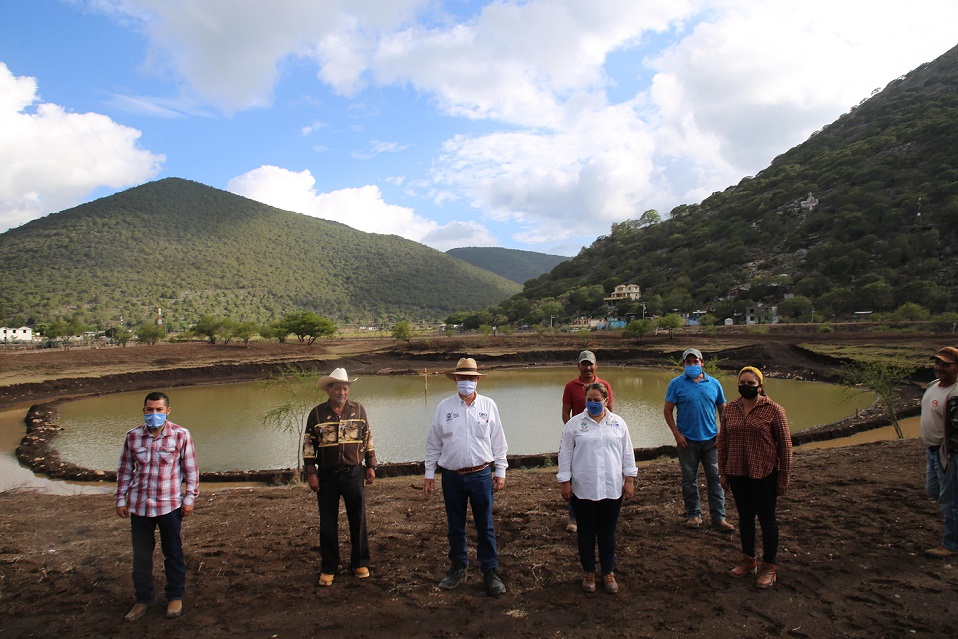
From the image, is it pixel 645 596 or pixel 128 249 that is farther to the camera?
pixel 128 249

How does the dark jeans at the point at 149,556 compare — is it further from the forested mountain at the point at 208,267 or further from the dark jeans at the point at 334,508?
the forested mountain at the point at 208,267

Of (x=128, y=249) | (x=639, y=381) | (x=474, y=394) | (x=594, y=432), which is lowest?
(x=639, y=381)

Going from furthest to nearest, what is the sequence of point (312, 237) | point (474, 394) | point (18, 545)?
1. point (312, 237)
2. point (18, 545)
3. point (474, 394)

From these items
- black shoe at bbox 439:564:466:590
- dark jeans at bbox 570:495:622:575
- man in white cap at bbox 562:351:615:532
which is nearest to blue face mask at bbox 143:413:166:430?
black shoe at bbox 439:564:466:590

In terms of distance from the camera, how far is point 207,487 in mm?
11812

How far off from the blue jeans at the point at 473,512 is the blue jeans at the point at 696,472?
2.24m

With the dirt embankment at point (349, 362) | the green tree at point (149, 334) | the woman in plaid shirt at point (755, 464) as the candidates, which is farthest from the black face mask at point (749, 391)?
the green tree at point (149, 334)

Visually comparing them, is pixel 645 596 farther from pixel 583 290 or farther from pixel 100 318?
pixel 100 318

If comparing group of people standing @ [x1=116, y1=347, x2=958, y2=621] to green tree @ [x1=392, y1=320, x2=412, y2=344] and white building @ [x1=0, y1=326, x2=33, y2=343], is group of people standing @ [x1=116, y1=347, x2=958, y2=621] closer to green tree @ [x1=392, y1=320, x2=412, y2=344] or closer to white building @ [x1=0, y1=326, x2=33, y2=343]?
green tree @ [x1=392, y1=320, x2=412, y2=344]

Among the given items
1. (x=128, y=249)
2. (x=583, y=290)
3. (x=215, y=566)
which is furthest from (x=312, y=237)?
(x=215, y=566)

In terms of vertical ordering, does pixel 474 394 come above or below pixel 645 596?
above

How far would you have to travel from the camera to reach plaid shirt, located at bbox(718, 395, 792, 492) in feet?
12.6

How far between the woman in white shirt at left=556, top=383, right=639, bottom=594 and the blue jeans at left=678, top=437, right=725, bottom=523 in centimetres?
159

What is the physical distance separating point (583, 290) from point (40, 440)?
73.7 meters
